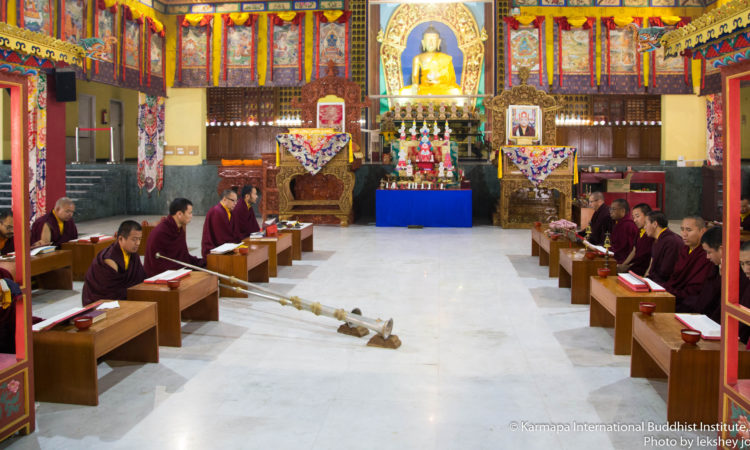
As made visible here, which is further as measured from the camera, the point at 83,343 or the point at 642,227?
the point at 642,227

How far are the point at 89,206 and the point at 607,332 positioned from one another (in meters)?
10.2

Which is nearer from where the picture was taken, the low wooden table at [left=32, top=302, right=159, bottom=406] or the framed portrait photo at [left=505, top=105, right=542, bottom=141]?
the low wooden table at [left=32, top=302, right=159, bottom=406]

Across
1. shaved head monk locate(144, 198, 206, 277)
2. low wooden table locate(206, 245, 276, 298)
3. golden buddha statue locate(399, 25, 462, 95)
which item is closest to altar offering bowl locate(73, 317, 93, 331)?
shaved head monk locate(144, 198, 206, 277)

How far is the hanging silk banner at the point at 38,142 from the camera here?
29.9 feet

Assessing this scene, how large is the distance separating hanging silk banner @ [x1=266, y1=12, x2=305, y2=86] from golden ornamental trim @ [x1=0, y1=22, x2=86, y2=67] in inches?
401

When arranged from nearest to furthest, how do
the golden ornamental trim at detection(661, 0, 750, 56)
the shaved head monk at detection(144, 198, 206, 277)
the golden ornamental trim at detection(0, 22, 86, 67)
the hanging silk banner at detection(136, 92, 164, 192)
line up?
1. the golden ornamental trim at detection(661, 0, 750, 56)
2. the golden ornamental trim at detection(0, 22, 86, 67)
3. the shaved head monk at detection(144, 198, 206, 277)
4. the hanging silk banner at detection(136, 92, 164, 192)

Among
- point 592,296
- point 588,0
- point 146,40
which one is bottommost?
point 592,296

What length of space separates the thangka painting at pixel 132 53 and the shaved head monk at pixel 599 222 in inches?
328

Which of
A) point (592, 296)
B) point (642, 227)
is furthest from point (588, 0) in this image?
point (592, 296)

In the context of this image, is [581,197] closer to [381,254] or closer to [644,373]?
[381,254]

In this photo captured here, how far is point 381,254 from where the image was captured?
27.2ft

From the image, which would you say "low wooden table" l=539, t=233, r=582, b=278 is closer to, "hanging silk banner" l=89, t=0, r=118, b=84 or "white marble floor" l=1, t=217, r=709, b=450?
"white marble floor" l=1, t=217, r=709, b=450

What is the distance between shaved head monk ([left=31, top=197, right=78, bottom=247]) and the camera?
6.54 meters

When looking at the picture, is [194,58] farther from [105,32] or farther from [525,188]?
[525,188]
